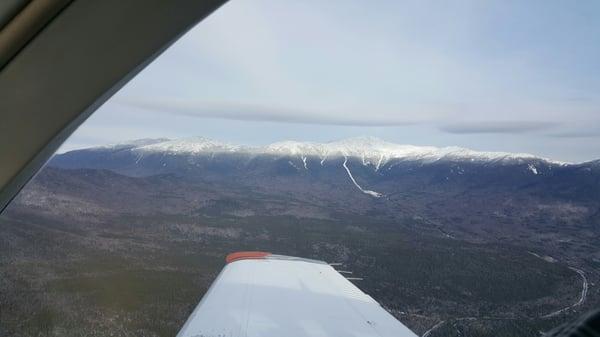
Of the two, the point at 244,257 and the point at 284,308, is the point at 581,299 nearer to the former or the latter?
the point at 244,257

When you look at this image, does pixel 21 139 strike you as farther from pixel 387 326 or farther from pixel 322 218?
pixel 322 218

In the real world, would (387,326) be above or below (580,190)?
above

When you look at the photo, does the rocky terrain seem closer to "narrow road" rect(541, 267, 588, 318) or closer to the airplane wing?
"narrow road" rect(541, 267, 588, 318)

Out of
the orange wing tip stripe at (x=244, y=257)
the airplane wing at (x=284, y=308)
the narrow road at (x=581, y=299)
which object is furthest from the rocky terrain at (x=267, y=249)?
the orange wing tip stripe at (x=244, y=257)

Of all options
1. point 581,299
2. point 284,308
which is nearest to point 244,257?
point 284,308

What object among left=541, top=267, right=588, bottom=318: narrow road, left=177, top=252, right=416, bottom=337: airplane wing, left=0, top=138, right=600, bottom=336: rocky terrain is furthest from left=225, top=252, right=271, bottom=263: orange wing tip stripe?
left=541, top=267, right=588, bottom=318: narrow road

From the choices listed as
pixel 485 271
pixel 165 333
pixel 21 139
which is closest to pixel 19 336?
pixel 165 333

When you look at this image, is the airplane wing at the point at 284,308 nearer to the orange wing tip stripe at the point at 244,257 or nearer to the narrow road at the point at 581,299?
the orange wing tip stripe at the point at 244,257

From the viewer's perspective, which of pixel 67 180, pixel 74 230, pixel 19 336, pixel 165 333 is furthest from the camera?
pixel 67 180
